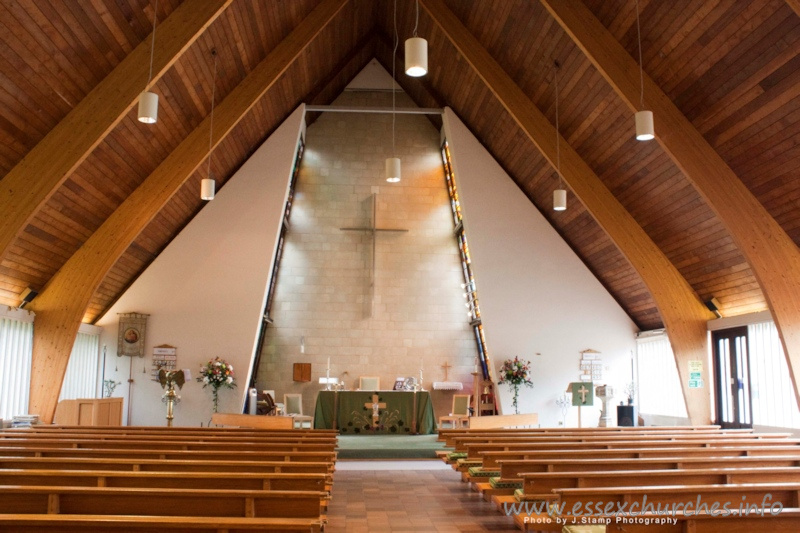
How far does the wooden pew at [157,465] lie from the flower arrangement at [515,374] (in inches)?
331

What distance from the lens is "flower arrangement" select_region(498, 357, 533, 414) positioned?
12.7 metres

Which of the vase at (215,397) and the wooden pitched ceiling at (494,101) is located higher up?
the wooden pitched ceiling at (494,101)

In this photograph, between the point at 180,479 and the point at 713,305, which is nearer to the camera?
the point at 180,479

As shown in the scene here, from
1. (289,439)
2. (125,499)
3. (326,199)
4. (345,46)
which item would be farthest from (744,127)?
(326,199)

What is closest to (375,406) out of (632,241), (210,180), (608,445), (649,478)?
(210,180)

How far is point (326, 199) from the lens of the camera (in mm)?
15508

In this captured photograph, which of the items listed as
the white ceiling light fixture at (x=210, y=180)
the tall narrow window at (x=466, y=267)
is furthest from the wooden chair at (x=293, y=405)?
the white ceiling light fixture at (x=210, y=180)

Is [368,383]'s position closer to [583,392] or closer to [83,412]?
[583,392]

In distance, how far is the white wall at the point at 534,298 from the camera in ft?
42.7

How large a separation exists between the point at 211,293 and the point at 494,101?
20.2ft

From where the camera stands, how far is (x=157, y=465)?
14.9 feet

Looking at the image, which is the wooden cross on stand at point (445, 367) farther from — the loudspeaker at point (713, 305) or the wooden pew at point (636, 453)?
the wooden pew at point (636, 453)

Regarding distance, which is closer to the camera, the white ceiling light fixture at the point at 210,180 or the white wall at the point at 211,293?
the white ceiling light fixture at the point at 210,180

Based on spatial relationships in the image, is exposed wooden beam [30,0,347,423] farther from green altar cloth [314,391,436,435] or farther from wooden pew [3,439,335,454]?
wooden pew [3,439,335,454]
